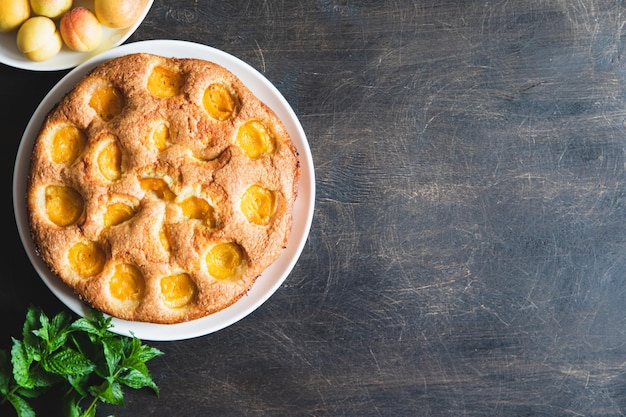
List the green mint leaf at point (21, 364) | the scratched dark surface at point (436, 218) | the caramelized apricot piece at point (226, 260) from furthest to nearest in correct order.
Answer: the scratched dark surface at point (436, 218)
the caramelized apricot piece at point (226, 260)
the green mint leaf at point (21, 364)

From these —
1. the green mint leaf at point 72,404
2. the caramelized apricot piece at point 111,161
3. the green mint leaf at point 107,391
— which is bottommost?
the green mint leaf at point 72,404

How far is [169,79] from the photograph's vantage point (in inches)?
91.0

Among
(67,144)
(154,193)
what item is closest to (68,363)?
(154,193)

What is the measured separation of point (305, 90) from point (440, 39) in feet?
1.93

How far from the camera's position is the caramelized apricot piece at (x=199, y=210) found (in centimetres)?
224

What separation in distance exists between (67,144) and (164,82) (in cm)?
40

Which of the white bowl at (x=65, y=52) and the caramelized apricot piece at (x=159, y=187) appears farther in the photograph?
the white bowl at (x=65, y=52)

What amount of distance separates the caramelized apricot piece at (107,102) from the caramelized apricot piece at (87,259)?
446 millimetres

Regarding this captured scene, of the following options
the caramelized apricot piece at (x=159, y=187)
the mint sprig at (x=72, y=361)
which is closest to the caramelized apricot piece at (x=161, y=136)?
the caramelized apricot piece at (x=159, y=187)

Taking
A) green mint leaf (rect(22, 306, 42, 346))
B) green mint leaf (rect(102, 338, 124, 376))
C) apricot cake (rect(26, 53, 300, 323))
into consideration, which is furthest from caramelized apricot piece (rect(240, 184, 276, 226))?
green mint leaf (rect(22, 306, 42, 346))

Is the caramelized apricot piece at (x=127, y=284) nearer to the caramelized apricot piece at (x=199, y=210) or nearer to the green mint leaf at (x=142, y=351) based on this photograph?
the green mint leaf at (x=142, y=351)

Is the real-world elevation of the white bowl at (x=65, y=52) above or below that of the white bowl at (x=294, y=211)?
above

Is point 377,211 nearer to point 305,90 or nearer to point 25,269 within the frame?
point 305,90

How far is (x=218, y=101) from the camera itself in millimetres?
2312
